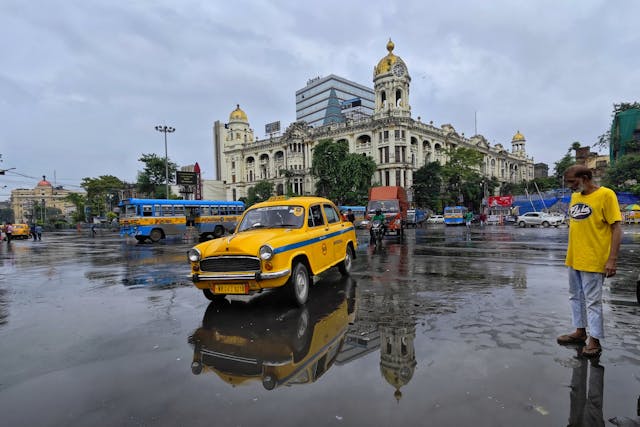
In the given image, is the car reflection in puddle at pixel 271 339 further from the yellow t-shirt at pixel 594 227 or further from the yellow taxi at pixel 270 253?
the yellow t-shirt at pixel 594 227

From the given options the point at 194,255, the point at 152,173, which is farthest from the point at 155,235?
the point at 152,173

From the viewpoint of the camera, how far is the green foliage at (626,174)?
3834cm

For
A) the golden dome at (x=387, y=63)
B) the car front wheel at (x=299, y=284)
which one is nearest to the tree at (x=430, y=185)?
the golden dome at (x=387, y=63)

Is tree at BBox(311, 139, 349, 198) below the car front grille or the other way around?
the other way around

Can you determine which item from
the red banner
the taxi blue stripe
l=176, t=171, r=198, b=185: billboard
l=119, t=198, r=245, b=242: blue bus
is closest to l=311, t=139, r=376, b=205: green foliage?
the red banner

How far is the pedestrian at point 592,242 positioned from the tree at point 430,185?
5652 cm

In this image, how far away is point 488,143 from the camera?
297ft

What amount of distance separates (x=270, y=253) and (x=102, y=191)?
7087 centimetres

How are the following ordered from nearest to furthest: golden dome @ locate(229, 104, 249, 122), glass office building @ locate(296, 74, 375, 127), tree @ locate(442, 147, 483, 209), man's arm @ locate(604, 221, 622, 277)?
man's arm @ locate(604, 221, 622, 277) → tree @ locate(442, 147, 483, 209) → golden dome @ locate(229, 104, 249, 122) → glass office building @ locate(296, 74, 375, 127)

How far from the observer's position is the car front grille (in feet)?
18.3

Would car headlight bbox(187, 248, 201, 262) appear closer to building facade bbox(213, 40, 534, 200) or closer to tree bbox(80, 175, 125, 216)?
building facade bbox(213, 40, 534, 200)

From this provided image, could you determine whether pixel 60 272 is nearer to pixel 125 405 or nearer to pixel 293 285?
pixel 293 285

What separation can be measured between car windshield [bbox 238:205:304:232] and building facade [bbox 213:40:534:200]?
55.1m

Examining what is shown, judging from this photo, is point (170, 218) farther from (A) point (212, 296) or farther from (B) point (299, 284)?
(B) point (299, 284)
